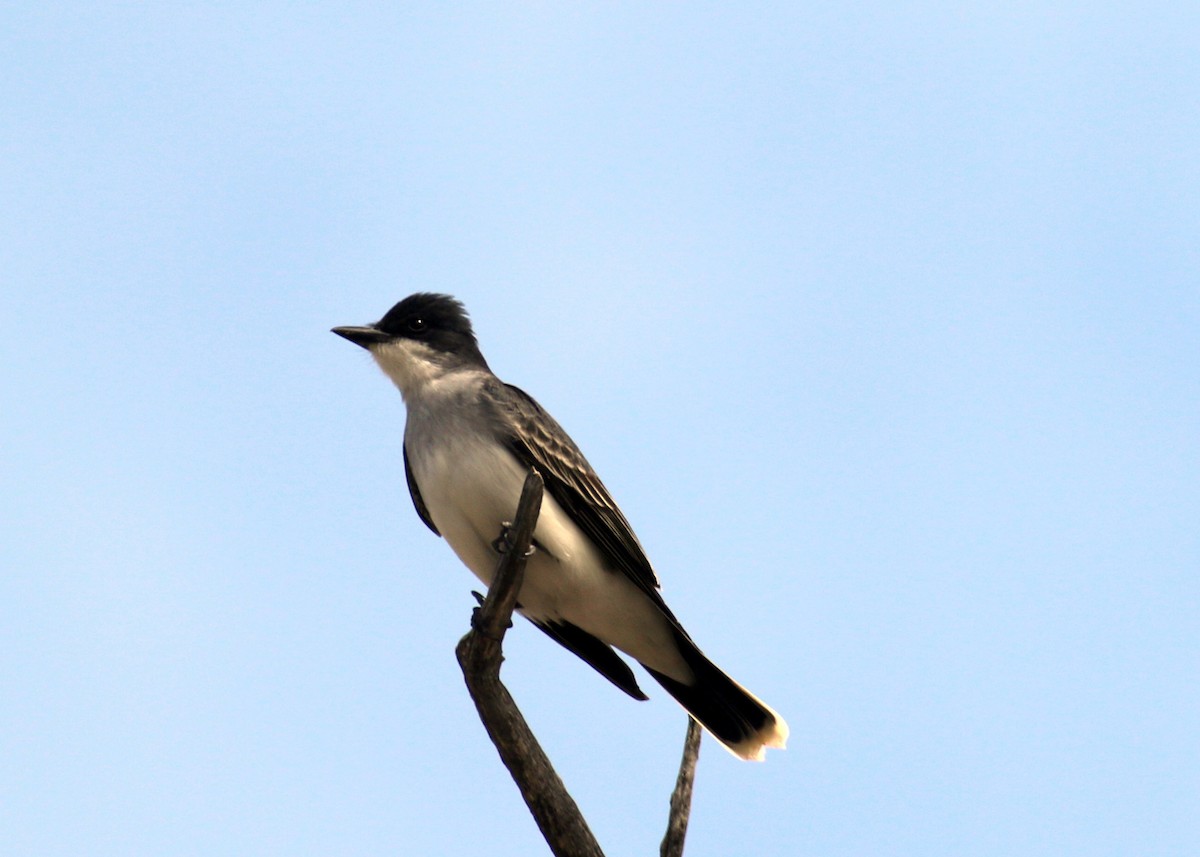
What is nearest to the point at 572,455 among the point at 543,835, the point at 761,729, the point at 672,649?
the point at 672,649

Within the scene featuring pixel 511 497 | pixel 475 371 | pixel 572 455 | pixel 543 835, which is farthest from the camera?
pixel 475 371

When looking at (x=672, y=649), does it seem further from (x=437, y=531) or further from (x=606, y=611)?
(x=437, y=531)

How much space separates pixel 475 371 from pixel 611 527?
1.71 m

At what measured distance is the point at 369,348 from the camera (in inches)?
436

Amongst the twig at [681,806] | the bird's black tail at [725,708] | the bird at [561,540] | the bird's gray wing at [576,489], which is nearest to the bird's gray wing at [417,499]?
the bird at [561,540]

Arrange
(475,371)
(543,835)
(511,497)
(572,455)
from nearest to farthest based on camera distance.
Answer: (543,835), (511,497), (572,455), (475,371)

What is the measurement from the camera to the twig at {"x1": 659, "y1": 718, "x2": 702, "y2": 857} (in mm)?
7430

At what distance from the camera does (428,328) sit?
1120 centimetres

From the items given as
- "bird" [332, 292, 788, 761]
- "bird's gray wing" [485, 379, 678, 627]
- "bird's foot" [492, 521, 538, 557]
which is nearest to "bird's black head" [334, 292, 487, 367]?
"bird" [332, 292, 788, 761]

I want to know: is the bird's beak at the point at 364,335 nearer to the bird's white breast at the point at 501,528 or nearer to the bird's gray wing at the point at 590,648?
the bird's white breast at the point at 501,528

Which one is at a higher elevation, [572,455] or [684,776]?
[572,455]

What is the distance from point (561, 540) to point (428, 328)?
2626 mm

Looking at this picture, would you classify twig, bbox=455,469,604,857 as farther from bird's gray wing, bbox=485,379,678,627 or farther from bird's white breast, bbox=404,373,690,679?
bird's gray wing, bbox=485,379,678,627

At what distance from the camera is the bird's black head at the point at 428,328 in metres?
11.1
